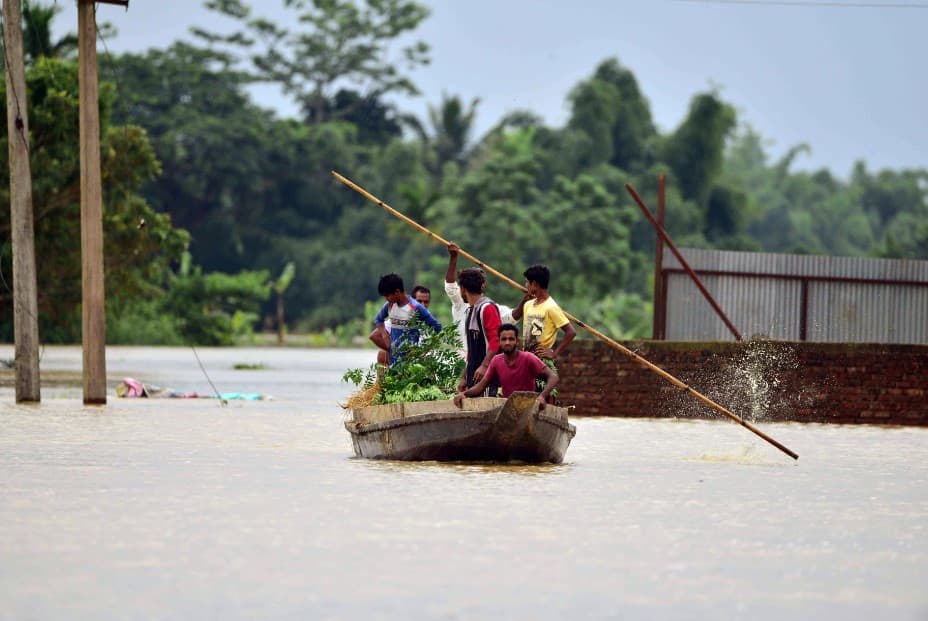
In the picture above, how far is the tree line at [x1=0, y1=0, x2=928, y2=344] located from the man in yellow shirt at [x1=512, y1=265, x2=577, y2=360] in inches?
1172

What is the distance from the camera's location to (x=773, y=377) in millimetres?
24438

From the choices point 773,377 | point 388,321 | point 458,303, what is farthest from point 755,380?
point 458,303

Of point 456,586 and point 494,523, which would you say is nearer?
point 456,586

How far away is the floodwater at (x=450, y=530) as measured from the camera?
8781 mm

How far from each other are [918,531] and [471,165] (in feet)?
235

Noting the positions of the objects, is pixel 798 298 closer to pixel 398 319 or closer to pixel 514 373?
pixel 398 319

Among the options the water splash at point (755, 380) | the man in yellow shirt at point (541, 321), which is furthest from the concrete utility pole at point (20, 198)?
the man in yellow shirt at point (541, 321)

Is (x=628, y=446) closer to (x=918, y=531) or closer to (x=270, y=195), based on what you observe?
(x=918, y=531)

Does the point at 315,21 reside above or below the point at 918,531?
above

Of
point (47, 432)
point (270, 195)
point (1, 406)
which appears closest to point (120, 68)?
point (270, 195)

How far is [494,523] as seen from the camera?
11.9 metres

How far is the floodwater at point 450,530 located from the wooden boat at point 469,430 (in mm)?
198

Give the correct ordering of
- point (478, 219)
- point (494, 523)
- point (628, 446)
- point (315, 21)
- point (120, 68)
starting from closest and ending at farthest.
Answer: point (494, 523)
point (628, 446)
point (478, 219)
point (120, 68)
point (315, 21)

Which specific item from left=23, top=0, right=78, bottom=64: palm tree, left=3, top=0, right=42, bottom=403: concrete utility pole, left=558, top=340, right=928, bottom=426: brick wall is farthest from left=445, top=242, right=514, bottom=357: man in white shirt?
left=23, top=0, right=78, bottom=64: palm tree
